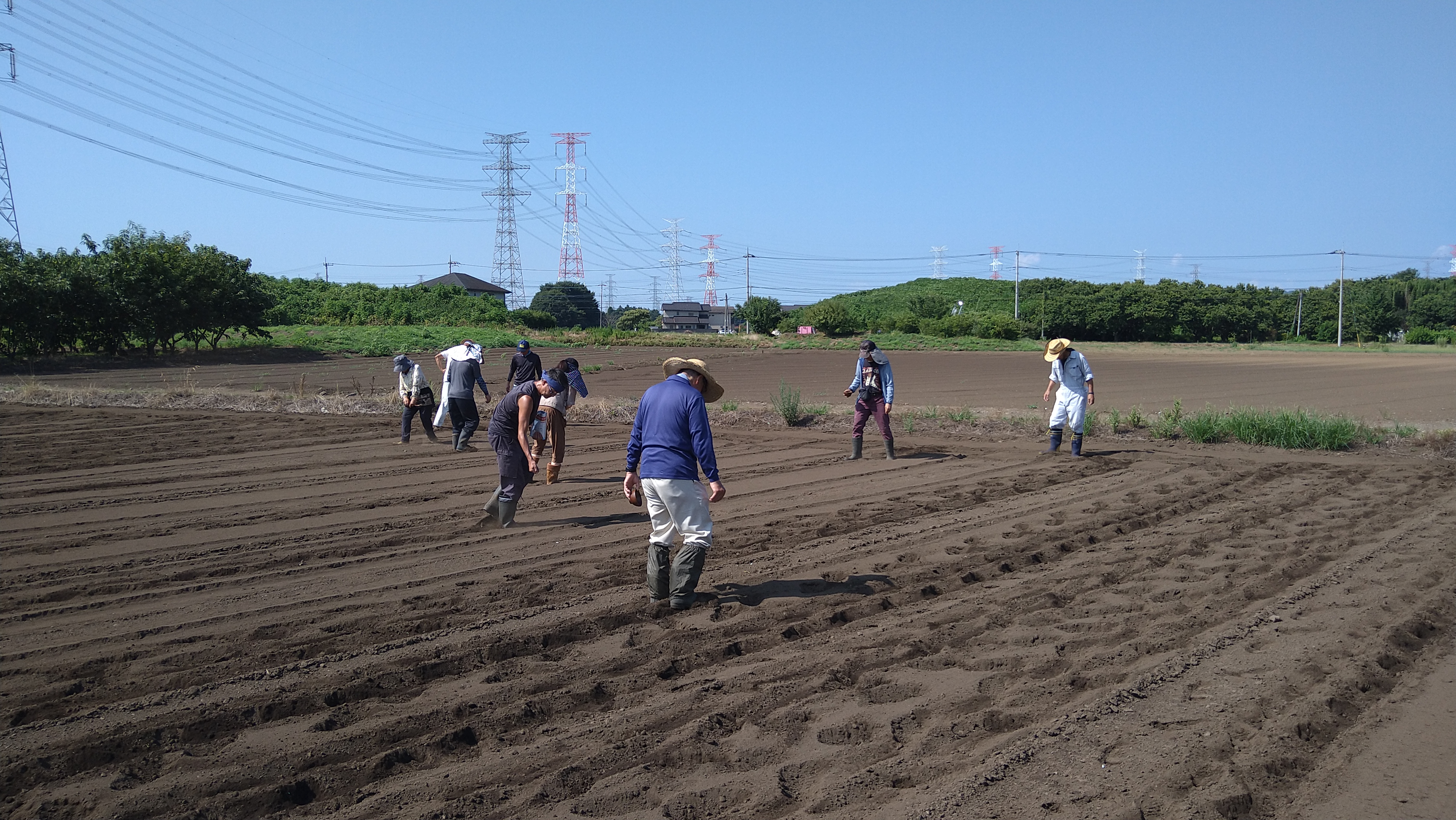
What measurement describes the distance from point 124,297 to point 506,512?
33835 mm

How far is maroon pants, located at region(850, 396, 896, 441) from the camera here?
1268 centimetres

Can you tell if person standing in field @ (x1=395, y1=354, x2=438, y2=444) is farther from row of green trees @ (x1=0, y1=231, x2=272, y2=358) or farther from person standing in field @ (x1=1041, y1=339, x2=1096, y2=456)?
row of green trees @ (x1=0, y1=231, x2=272, y2=358)

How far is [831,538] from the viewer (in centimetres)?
801

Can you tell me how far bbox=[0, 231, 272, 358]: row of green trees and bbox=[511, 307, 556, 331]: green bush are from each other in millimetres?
23596

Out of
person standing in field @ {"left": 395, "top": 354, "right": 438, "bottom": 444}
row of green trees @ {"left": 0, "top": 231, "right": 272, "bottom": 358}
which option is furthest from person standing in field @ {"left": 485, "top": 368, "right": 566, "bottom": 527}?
row of green trees @ {"left": 0, "top": 231, "right": 272, "bottom": 358}

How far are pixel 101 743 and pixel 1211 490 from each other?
33.5 ft

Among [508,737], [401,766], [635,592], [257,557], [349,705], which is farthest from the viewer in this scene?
[257,557]

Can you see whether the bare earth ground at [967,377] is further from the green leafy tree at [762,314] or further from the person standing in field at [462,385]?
the green leafy tree at [762,314]

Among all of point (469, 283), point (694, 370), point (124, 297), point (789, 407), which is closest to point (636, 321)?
point (469, 283)

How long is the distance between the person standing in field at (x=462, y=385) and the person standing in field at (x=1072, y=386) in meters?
7.85

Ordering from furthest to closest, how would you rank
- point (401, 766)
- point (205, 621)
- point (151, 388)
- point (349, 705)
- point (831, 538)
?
1. point (151, 388)
2. point (831, 538)
3. point (205, 621)
4. point (349, 705)
5. point (401, 766)

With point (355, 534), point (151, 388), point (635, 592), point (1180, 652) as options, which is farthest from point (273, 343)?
point (1180, 652)

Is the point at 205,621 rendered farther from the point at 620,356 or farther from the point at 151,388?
the point at 620,356

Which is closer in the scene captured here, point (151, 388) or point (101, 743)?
point (101, 743)
